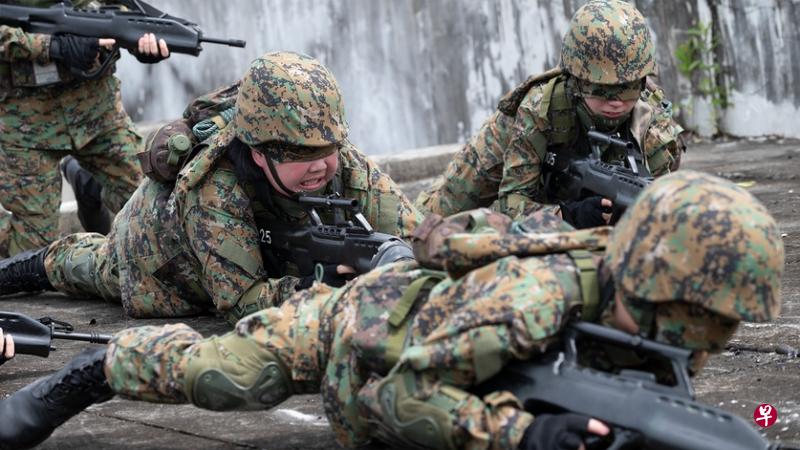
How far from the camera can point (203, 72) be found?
1103 centimetres

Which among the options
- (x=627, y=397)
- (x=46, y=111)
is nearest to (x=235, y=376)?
(x=627, y=397)

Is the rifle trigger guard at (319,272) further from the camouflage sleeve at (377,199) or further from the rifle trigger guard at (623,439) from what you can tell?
the rifle trigger guard at (623,439)

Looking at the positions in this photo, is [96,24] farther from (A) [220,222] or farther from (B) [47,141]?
(A) [220,222]

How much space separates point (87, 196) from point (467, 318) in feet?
15.3

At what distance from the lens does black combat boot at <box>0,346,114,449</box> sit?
3.89 metres

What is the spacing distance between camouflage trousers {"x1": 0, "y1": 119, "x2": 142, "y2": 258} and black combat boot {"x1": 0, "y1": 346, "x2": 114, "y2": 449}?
343 cm

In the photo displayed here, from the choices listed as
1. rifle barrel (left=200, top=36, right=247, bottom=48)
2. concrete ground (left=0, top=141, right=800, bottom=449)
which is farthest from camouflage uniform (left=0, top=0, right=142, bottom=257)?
concrete ground (left=0, top=141, right=800, bottom=449)

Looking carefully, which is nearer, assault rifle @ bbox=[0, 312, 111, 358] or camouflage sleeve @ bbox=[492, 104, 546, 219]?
assault rifle @ bbox=[0, 312, 111, 358]

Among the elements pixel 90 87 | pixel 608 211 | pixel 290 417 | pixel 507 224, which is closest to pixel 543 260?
pixel 507 224

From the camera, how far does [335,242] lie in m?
5.16

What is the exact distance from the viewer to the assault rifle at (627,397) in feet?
10.1

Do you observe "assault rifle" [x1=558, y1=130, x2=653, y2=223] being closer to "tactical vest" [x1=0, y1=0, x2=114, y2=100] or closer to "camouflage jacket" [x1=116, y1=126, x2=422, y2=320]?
"camouflage jacket" [x1=116, y1=126, x2=422, y2=320]

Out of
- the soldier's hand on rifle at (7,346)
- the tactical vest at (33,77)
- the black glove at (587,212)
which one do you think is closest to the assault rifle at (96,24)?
the tactical vest at (33,77)

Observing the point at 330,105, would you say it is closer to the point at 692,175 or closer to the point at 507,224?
the point at 507,224
